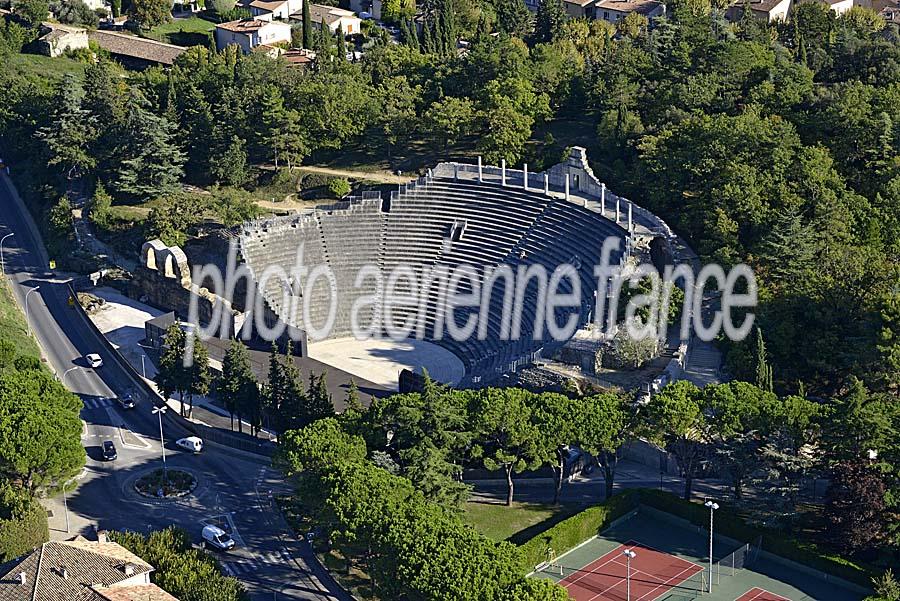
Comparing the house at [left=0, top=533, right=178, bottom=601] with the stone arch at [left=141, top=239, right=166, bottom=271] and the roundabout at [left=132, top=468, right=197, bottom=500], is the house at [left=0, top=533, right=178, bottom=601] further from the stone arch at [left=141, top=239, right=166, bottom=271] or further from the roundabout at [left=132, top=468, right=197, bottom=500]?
the stone arch at [left=141, top=239, right=166, bottom=271]

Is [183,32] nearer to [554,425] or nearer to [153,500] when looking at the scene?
[153,500]

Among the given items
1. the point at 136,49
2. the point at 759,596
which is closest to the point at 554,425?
the point at 759,596

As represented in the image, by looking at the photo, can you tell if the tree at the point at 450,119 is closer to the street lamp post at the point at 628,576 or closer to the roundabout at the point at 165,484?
the roundabout at the point at 165,484

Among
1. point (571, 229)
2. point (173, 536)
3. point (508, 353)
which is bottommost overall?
point (173, 536)

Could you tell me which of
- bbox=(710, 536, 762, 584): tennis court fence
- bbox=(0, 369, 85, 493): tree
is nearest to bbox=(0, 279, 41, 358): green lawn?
bbox=(0, 369, 85, 493): tree

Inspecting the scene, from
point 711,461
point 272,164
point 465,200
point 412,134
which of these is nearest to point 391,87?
point 412,134

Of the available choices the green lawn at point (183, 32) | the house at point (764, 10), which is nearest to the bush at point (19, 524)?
the green lawn at point (183, 32)

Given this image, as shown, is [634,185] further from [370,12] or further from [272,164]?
[370,12]
